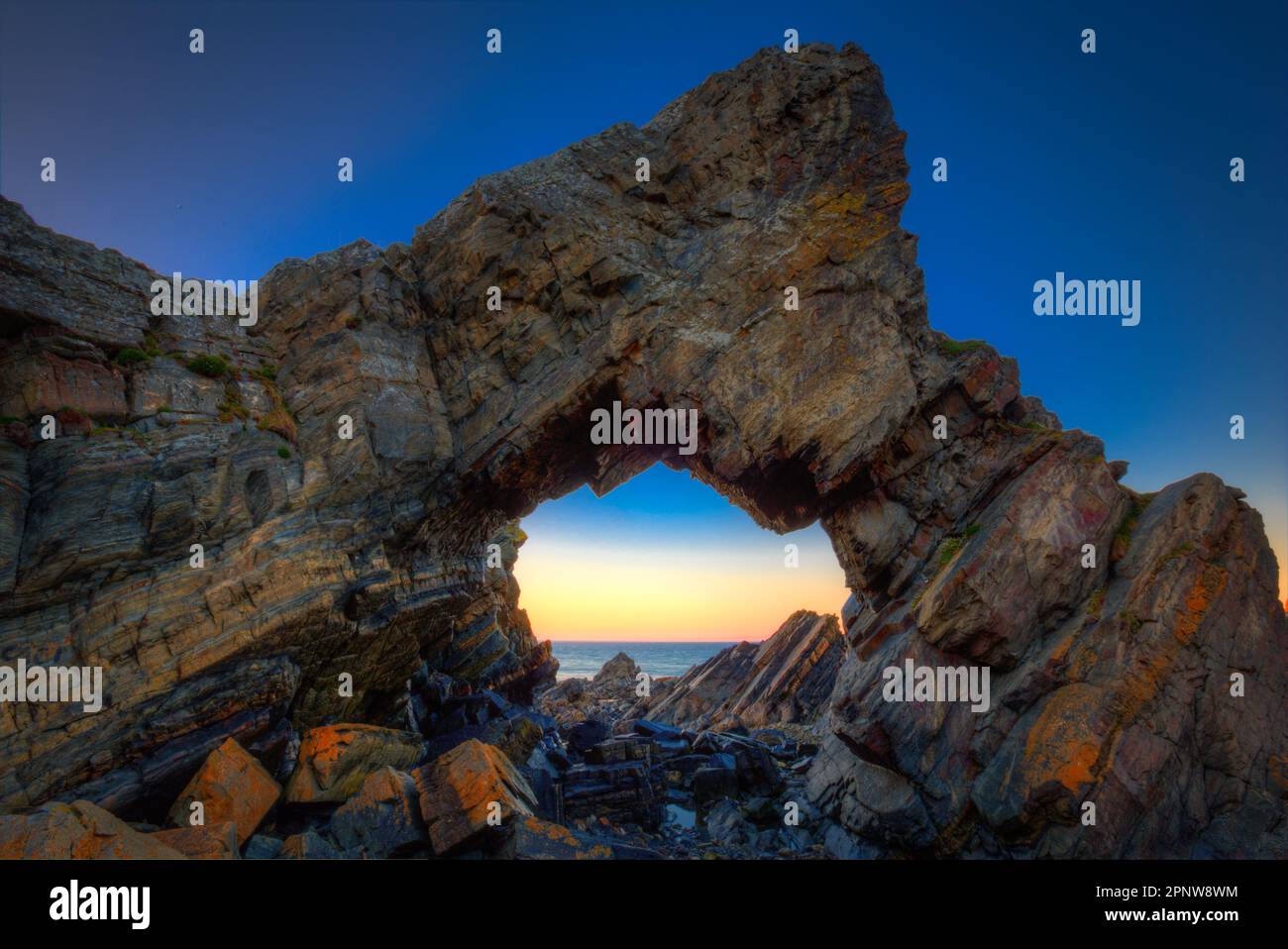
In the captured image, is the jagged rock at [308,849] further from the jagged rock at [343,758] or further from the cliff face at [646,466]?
the cliff face at [646,466]

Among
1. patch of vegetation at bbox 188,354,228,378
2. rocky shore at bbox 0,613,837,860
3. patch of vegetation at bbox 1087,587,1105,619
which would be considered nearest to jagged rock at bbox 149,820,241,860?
rocky shore at bbox 0,613,837,860

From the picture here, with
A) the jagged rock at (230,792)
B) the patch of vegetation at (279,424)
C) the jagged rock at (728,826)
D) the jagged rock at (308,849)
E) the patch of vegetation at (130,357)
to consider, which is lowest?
the jagged rock at (728,826)

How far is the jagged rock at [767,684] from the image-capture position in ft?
140

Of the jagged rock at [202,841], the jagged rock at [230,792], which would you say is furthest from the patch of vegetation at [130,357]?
the jagged rock at [202,841]

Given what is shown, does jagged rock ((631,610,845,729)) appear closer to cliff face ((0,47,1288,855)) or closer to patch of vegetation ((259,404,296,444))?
cliff face ((0,47,1288,855))

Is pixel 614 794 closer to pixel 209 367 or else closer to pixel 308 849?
pixel 308 849

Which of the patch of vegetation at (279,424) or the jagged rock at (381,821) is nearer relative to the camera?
the jagged rock at (381,821)

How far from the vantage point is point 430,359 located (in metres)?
26.4

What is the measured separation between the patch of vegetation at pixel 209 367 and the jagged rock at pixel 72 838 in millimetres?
15542

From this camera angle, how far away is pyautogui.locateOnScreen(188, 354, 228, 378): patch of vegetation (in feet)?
69.9

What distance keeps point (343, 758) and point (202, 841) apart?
231 inches

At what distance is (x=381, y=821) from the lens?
1466 centimetres

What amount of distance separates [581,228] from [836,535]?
18.2 meters

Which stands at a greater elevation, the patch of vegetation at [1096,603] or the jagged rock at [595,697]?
the patch of vegetation at [1096,603]
